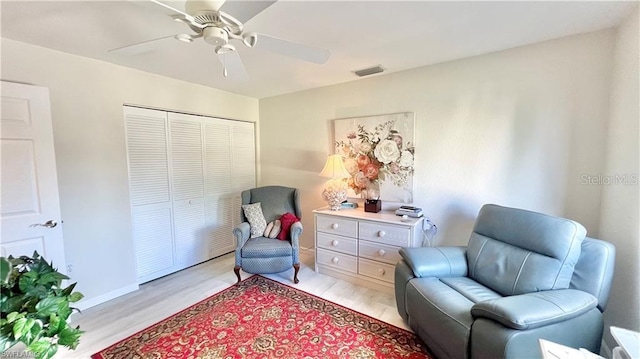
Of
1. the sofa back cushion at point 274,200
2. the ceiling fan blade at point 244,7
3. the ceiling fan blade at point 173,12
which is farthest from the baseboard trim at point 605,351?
the ceiling fan blade at point 173,12

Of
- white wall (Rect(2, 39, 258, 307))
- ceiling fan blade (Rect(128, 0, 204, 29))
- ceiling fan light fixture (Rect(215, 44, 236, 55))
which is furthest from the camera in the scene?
white wall (Rect(2, 39, 258, 307))

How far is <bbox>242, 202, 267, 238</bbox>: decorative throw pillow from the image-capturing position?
9.85ft

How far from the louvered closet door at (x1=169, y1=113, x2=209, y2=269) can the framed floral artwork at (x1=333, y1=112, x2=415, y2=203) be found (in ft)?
5.84

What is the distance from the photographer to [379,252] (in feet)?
8.55

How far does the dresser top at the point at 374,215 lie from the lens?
8.22 ft

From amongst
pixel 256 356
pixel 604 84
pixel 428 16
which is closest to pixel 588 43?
pixel 604 84

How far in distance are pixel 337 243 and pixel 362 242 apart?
0.99 ft

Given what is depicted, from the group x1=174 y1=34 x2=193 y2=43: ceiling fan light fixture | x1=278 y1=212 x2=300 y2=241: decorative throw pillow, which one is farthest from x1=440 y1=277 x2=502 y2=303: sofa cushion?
x1=174 y1=34 x2=193 y2=43: ceiling fan light fixture

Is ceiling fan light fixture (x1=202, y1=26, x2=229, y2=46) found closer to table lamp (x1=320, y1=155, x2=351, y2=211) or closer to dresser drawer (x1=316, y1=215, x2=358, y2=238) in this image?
table lamp (x1=320, y1=155, x2=351, y2=211)

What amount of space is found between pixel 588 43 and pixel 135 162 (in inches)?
162

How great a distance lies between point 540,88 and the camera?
215 centimetres

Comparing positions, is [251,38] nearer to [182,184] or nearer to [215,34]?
[215,34]

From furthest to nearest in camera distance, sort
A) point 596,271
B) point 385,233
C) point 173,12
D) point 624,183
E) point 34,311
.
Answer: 1. point 385,233
2. point 624,183
3. point 596,271
4. point 173,12
5. point 34,311

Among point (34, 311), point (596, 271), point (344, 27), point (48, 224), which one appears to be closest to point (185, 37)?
point (344, 27)
